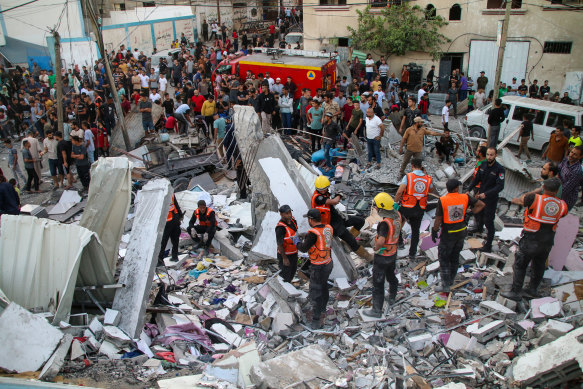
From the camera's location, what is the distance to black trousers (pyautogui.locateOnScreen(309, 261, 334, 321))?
6.14m

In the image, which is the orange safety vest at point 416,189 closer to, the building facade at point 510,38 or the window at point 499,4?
the building facade at point 510,38

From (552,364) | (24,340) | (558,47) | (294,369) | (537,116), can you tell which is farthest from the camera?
(558,47)

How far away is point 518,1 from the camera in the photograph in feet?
58.4

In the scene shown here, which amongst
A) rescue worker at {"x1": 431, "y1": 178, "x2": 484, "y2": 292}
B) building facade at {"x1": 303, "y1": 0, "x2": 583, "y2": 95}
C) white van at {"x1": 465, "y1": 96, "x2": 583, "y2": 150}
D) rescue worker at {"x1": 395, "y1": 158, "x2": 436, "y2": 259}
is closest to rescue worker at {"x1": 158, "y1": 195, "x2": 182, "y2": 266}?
rescue worker at {"x1": 395, "y1": 158, "x2": 436, "y2": 259}

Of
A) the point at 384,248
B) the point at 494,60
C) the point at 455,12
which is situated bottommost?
the point at 384,248

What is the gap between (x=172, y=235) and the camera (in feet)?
26.6

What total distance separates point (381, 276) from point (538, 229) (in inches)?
79.2

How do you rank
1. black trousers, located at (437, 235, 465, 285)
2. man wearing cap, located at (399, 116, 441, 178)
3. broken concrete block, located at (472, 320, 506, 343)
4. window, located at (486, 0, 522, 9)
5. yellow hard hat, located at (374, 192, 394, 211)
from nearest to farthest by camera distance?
broken concrete block, located at (472, 320, 506, 343) → yellow hard hat, located at (374, 192, 394, 211) → black trousers, located at (437, 235, 465, 285) → man wearing cap, located at (399, 116, 441, 178) → window, located at (486, 0, 522, 9)

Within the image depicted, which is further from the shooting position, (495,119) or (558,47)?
(558,47)

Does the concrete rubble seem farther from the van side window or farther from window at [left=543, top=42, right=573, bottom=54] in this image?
window at [left=543, top=42, right=573, bottom=54]

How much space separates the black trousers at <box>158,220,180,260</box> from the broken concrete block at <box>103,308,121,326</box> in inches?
84.8

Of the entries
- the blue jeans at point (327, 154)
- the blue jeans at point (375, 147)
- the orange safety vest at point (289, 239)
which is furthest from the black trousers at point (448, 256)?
the blue jeans at point (327, 154)

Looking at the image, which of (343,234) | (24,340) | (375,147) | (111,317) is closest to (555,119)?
(375,147)

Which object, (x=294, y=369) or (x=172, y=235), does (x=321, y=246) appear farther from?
(x=172, y=235)
